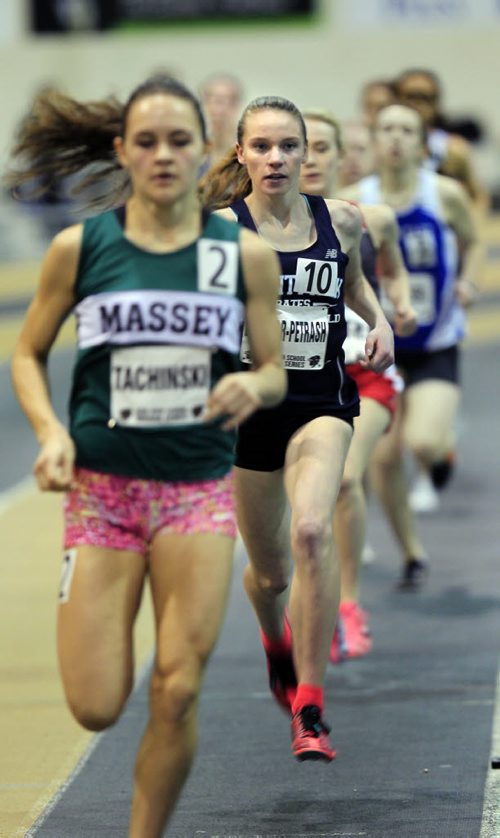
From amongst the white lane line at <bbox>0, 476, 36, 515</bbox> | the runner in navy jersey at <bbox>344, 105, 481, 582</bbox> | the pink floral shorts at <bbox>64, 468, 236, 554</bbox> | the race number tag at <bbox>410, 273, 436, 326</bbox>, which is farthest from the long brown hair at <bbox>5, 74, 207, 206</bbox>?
the white lane line at <bbox>0, 476, 36, 515</bbox>

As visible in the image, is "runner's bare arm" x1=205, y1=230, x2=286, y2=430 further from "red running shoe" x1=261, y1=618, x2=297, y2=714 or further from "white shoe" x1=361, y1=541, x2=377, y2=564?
"white shoe" x1=361, y1=541, x2=377, y2=564

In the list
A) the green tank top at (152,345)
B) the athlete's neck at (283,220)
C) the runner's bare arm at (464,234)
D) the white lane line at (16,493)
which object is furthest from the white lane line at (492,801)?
the white lane line at (16,493)

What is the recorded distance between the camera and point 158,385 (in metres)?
4.18

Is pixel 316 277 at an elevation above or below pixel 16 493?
above

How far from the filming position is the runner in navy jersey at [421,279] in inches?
333

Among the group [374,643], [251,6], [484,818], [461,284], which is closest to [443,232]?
[461,284]

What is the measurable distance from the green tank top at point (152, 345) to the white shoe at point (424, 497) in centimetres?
683

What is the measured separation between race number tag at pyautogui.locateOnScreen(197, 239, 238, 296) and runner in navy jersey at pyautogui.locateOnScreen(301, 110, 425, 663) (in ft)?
7.60

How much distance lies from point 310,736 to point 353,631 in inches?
83.0

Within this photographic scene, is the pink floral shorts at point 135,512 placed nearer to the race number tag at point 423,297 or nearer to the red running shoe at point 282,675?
the red running shoe at point 282,675

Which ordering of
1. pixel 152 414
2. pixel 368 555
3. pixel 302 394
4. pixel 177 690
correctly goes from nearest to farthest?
1. pixel 177 690
2. pixel 152 414
3. pixel 302 394
4. pixel 368 555

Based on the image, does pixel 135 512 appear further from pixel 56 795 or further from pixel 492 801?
pixel 492 801

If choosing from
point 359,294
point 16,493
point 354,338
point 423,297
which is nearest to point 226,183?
point 359,294

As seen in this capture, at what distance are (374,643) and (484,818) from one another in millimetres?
2556
